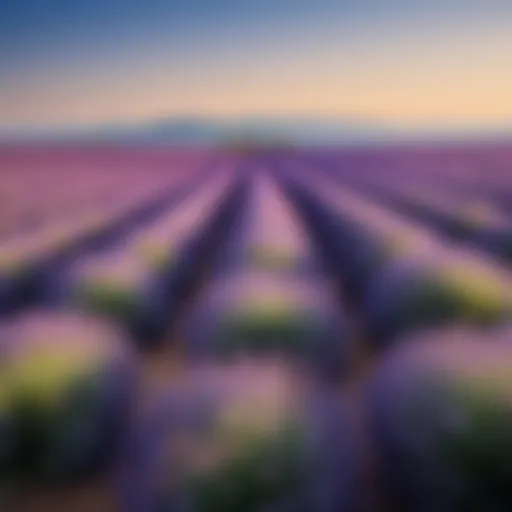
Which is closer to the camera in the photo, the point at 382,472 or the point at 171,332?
the point at 382,472

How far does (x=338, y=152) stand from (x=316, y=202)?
16401mm

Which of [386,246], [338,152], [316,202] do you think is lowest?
[338,152]

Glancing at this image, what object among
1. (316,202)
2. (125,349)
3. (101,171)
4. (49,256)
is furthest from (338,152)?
(125,349)

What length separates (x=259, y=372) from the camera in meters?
2.31

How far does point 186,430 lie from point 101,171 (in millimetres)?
13894

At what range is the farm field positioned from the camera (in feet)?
6.41

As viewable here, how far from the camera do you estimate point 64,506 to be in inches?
94.4

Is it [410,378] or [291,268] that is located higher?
[410,378]

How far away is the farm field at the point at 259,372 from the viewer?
6.41 ft

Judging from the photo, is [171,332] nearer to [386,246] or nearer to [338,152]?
[386,246]

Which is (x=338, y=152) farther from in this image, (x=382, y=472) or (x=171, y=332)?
(x=382, y=472)

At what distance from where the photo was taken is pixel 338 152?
81.3 ft

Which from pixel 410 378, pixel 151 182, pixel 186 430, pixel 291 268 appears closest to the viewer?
pixel 186 430

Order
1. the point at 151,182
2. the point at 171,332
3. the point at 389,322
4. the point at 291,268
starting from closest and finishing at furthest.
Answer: the point at 389,322 < the point at 171,332 < the point at 291,268 < the point at 151,182
